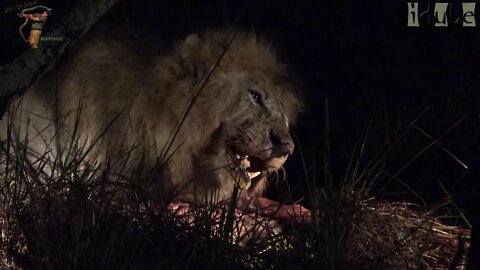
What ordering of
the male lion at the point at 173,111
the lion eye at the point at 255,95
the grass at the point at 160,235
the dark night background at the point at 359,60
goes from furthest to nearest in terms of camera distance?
the dark night background at the point at 359,60 < the lion eye at the point at 255,95 < the male lion at the point at 173,111 < the grass at the point at 160,235

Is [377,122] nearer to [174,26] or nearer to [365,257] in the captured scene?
[174,26]

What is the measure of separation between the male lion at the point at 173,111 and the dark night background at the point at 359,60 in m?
1.22

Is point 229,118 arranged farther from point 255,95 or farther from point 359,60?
point 359,60

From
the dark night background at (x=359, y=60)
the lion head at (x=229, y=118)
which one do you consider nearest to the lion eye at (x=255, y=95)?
the lion head at (x=229, y=118)

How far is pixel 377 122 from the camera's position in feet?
18.5

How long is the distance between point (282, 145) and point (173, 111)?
1.72 feet

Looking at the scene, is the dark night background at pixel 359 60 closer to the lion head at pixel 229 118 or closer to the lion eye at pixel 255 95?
the lion head at pixel 229 118

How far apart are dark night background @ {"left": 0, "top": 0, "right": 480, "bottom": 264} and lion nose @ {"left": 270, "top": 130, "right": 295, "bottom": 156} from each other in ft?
4.48

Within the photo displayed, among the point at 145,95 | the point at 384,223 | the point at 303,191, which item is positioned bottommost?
the point at 303,191

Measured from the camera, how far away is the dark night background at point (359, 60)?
5551 millimetres

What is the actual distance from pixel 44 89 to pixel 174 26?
156 centimetres

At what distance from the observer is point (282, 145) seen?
3979mm

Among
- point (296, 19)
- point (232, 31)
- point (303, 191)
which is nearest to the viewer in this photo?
point (232, 31)

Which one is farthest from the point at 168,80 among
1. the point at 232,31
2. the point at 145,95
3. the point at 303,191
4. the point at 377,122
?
the point at 377,122
